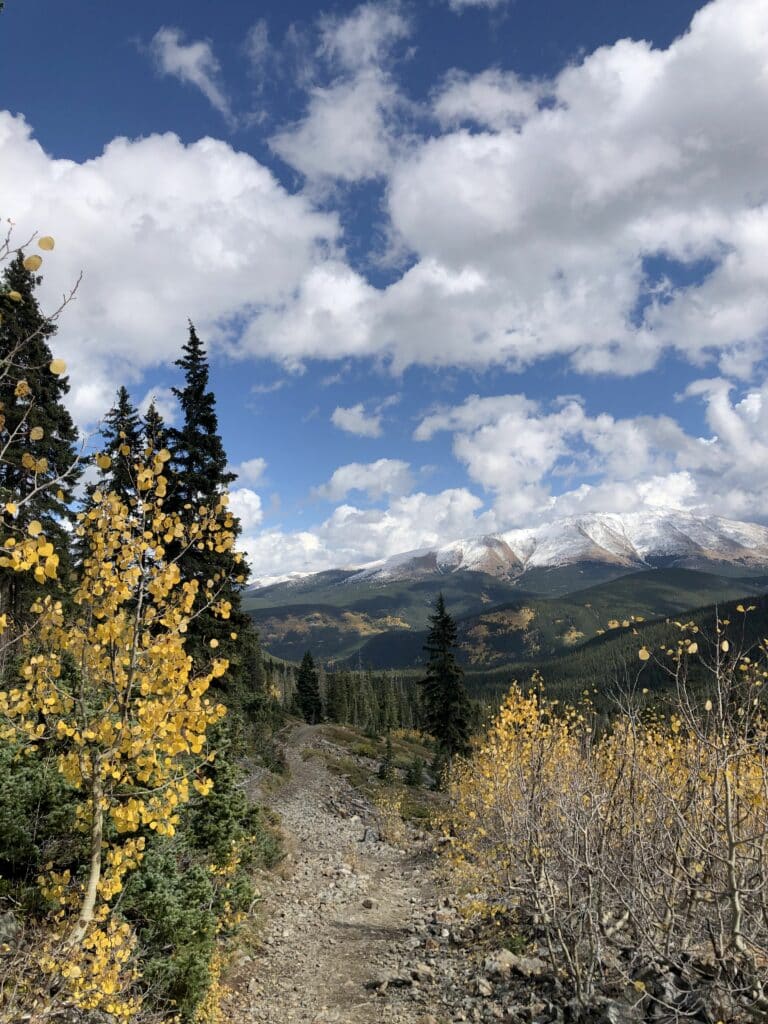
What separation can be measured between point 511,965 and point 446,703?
24993 millimetres

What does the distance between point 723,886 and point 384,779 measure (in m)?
33.3

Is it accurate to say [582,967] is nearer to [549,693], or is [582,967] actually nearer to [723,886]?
[723,886]

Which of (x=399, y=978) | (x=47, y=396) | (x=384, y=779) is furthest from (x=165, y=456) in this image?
(x=384, y=779)

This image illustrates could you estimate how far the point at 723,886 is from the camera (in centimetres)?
884

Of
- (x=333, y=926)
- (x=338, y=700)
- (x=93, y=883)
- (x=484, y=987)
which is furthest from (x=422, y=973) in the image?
(x=338, y=700)

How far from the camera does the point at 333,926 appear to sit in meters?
16.1

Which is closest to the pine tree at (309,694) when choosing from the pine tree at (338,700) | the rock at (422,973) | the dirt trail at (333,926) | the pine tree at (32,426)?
the pine tree at (338,700)

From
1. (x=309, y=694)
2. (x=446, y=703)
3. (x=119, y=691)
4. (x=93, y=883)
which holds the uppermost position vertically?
(x=119, y=691)

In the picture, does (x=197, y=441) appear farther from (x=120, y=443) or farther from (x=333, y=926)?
(x=333, y=926)

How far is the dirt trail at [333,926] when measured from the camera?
37.8 ft

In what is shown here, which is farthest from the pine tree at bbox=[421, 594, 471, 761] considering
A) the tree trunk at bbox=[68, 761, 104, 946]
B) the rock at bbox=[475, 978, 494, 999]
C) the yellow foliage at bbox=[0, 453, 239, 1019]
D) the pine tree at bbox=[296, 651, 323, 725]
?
the pine tree at bbox=[296, 651, 323, 725]

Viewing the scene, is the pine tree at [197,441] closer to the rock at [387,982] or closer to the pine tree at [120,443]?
the pine tree at [120,443]

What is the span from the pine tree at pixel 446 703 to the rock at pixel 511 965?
2377cm

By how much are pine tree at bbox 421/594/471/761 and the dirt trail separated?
8790 millimetres
